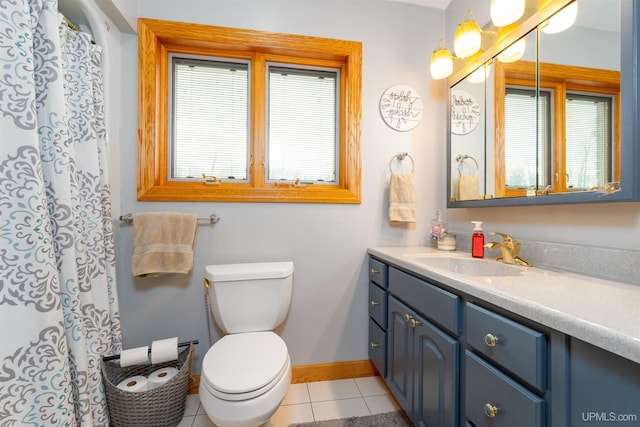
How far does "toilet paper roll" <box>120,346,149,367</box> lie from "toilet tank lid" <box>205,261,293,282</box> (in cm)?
43

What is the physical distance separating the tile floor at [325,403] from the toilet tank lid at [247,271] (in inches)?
27.7

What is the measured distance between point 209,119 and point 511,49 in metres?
1.69

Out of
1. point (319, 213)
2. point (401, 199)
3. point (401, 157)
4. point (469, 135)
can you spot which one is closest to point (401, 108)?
point (401, 157)

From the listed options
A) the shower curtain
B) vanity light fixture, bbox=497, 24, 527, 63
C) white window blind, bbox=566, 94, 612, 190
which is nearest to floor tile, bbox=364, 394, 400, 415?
the shower curtain

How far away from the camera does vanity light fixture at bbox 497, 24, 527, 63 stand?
4.03ft

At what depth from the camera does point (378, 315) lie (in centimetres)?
157

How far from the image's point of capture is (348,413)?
1393 mm

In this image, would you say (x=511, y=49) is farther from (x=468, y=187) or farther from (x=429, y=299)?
(x=429, y=299)

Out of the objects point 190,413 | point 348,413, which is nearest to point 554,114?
point 348,413

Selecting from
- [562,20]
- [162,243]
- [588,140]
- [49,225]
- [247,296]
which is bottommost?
[247,296]

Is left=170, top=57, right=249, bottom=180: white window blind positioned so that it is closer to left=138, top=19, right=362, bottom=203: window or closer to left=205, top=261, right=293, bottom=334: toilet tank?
left=138, top=19, right=362, bottom=203: window

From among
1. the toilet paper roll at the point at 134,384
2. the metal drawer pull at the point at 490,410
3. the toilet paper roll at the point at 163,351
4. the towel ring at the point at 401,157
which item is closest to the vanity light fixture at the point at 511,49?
the towel ring at the point at 401,157

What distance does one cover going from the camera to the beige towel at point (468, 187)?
1.52m

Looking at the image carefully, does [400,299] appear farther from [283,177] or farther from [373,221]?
[283,177]
